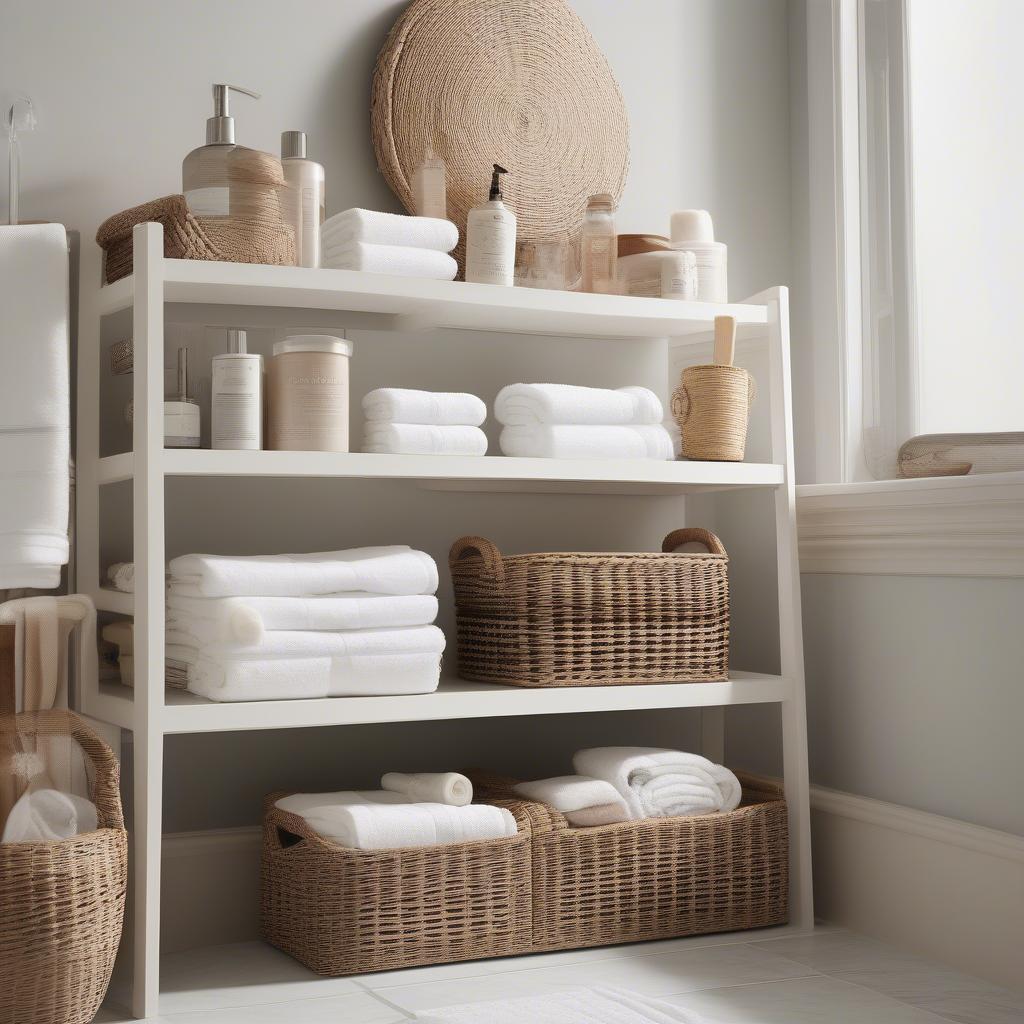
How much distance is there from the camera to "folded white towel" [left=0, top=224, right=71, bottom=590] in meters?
1.57

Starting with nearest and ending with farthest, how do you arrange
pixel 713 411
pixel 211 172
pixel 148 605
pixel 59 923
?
pixel 59 923
pixel 148 605
pixel 211 172
pixel 713 411

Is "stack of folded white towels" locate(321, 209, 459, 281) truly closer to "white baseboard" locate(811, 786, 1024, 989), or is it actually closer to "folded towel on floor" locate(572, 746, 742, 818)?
"folded towel on floor" locate(572, 746, 742, 818)

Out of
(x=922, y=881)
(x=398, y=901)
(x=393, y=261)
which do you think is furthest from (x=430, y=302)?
(x=922, y=881)

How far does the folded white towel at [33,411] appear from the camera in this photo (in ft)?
5.14

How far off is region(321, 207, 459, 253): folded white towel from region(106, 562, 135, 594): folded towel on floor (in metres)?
0.51

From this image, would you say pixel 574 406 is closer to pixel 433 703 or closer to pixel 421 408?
pixel 421 408

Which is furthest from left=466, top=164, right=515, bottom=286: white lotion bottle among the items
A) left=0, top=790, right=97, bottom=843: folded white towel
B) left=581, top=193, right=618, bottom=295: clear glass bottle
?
left=0, top=790, right=97, bottom=843: folded white towel

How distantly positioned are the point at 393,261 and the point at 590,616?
55 cm

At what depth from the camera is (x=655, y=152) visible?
7.19ft

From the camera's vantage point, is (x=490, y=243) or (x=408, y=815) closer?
(x=408, y=815)

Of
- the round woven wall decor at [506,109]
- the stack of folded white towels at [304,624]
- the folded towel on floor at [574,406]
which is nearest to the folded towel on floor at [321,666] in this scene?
the stack of folded white towels at [304,624]

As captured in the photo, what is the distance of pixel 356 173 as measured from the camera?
1.97 meters

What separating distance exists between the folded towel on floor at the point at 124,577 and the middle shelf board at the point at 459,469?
0.11 m

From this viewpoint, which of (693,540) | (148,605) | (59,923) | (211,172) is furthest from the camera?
(693,540)
